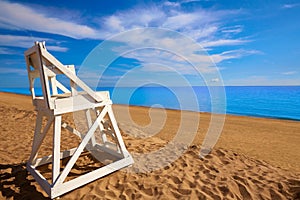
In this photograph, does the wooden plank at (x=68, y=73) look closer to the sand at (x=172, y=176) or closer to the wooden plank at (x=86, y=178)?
the wooden plank at (x=86, y=178)

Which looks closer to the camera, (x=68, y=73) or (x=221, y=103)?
(x=68, y=73)

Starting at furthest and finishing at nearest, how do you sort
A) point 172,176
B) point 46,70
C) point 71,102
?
point 172,176, point 71,102, point 46,70

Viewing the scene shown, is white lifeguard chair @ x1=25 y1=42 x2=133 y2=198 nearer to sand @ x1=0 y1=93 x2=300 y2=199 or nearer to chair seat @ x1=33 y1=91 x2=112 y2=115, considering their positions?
chair seat @ x1=33 y1=91 x2=112 y2=115

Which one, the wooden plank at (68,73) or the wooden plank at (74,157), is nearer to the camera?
the wooden plank at (68,73)

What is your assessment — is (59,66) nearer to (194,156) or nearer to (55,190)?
(55,190)

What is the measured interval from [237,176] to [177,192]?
1543mm

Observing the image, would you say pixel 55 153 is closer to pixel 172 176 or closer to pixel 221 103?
pixel 172 176

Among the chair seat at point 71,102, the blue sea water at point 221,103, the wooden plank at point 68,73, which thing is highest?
the wooden plank at point 68,73

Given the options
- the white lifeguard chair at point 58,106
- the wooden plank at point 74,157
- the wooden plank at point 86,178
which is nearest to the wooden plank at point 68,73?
the white lifeguard chair at point 58,106

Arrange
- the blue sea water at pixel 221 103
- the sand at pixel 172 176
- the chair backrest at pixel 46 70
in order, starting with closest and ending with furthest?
the chair backrest at pixel 46 70
the sand at pixel 172 176
the blue sea water at pixel 221 103

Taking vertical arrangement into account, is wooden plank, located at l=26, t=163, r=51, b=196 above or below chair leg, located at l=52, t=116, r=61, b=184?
below

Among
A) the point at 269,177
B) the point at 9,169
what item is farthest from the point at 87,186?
the point at 269,177

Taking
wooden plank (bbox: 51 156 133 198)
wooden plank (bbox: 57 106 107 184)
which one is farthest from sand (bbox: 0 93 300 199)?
wooden plank (bbox: 57 106 107 184)

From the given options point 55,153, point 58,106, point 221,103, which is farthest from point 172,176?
point 221,103
